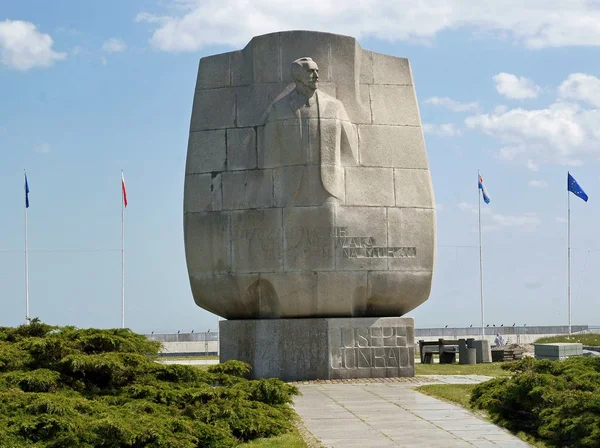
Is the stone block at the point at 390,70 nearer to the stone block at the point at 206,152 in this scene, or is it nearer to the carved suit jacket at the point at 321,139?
the carved suit jacket at the point at 321,139

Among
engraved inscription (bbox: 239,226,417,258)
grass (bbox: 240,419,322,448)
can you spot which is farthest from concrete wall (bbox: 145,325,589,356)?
grass (bbox: 240,419,322,448)

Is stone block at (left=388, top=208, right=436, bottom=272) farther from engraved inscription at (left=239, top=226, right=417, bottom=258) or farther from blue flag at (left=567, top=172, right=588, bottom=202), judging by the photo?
blue flag at (left=567, top=172, right=588, bottom=202)

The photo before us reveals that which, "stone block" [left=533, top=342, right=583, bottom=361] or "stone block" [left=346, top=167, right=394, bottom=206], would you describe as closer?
"stone block" [left=346, top=167, right=394, bottom=206]

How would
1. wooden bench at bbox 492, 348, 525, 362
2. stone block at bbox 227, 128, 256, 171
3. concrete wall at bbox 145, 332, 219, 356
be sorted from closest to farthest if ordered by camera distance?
stone block at bbox 227, 128, 256, 171
wooden bench at bbox 492, 348, 525, 362
concrete wall at bbox 145, 332, 219, 356

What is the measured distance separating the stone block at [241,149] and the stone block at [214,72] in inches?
44.6

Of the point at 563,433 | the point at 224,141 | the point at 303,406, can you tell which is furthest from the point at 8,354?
the point at 224,141

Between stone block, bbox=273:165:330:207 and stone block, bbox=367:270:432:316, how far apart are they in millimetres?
1805

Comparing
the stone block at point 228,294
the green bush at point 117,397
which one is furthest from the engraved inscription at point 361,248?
the green bush at point 117,397

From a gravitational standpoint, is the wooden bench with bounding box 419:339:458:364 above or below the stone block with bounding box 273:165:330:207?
below

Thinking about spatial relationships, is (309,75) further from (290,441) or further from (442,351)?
(442,351)

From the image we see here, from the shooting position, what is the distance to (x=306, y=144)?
713 inches

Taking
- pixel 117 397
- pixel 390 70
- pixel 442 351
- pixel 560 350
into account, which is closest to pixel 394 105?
pixel 390 70

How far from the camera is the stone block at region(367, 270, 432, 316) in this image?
18.5m

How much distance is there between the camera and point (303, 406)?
1405 centimetres
